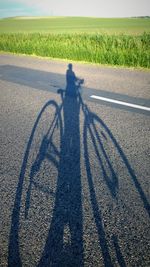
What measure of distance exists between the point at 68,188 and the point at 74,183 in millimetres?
147

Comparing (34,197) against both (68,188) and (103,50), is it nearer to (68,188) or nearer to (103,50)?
(68,188)

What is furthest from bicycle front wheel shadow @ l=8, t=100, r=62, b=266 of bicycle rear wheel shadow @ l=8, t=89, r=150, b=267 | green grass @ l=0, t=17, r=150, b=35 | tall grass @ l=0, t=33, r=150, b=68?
green grass @ l=0, t=17, r=150, b=35

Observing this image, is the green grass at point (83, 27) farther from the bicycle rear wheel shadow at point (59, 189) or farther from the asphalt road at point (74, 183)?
the bicycle rear wheel shadow at point (59, 189)

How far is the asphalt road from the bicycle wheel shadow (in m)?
0.01

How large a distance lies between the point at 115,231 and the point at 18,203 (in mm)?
1429

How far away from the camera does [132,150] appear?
470 cm

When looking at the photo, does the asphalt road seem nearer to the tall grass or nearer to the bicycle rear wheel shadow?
the bicycle rear wheel shadow

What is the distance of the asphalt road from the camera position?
2.78 metres

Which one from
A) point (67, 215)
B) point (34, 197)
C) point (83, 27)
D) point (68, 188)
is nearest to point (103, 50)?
point (68, 188)

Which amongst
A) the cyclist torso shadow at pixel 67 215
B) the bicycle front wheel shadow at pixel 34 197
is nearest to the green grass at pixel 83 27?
the bicycle front wheel shadow at pixel 34 197

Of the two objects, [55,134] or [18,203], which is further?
[55,134]

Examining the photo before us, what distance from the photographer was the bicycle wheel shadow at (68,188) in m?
2.73

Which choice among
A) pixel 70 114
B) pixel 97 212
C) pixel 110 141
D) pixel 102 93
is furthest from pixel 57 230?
pixel 102 93

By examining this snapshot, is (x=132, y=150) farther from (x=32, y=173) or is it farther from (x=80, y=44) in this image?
(x=80, y=44)
